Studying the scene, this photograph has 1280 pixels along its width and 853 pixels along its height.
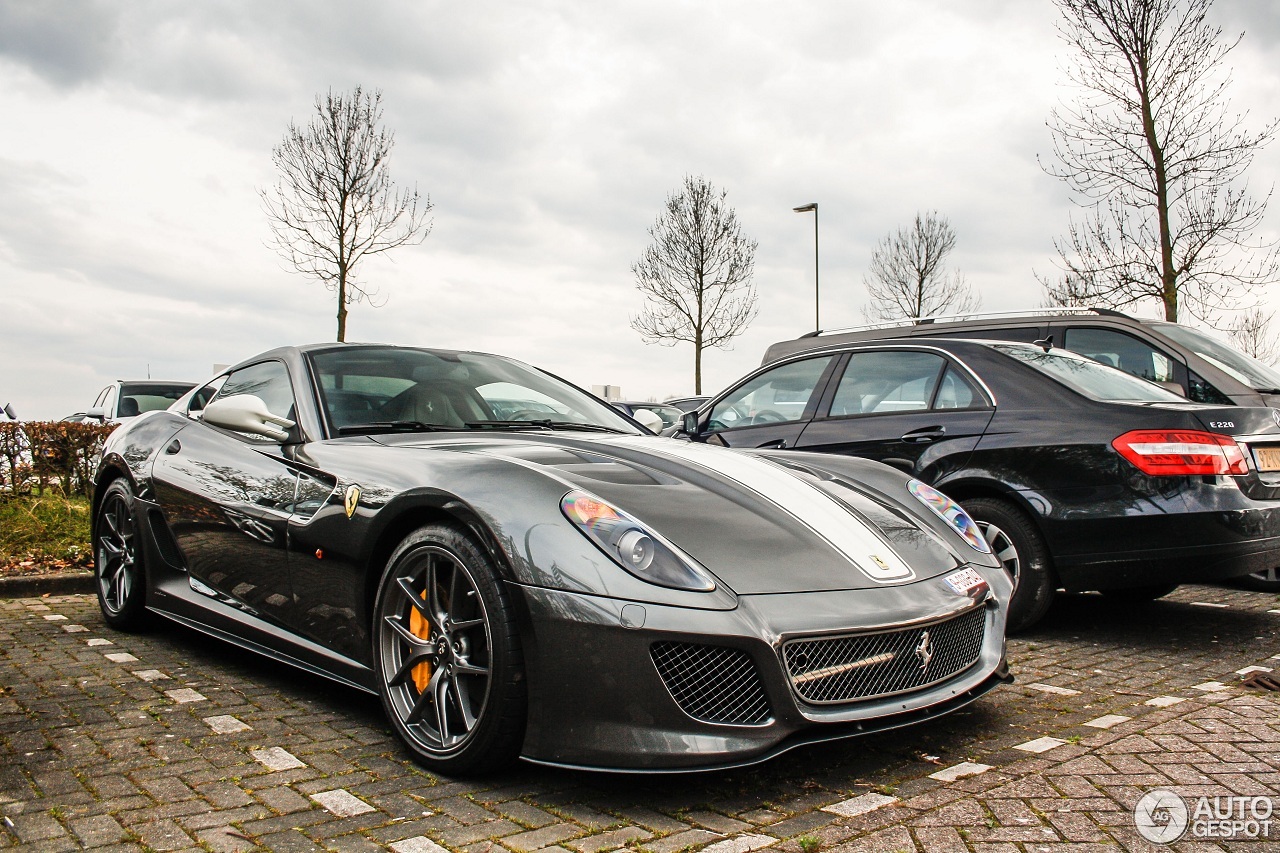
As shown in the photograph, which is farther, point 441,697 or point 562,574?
point 441,697

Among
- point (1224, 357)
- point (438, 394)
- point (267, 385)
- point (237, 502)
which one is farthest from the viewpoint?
point (1224, 357)

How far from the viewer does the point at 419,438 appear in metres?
3.65

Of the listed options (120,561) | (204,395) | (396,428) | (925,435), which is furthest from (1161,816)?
(120,561)

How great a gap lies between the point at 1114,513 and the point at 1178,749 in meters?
1.68

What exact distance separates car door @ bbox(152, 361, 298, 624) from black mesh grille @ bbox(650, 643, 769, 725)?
5.43 feet

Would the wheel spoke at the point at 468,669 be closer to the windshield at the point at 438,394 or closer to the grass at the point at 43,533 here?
the windshield at the point at 438,394

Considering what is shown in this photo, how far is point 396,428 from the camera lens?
12.5ft

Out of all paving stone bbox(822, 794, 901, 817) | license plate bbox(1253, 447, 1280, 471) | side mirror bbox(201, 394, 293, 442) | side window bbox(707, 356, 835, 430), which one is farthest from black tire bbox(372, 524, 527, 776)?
license plate bbox(1253, 447, 1280, 471)

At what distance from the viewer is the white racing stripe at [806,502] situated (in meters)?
3.05

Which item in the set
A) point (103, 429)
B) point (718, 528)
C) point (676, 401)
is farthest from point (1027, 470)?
point (676, 401)

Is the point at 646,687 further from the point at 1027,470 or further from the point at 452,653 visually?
the point at 1027,470

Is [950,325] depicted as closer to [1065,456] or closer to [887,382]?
[887,382]

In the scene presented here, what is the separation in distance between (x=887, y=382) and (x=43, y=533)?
6.27 metres

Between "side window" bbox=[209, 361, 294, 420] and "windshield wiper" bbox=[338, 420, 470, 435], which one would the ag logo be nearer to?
"windshield wiper" bbox=[338, 420, 470, 435]
